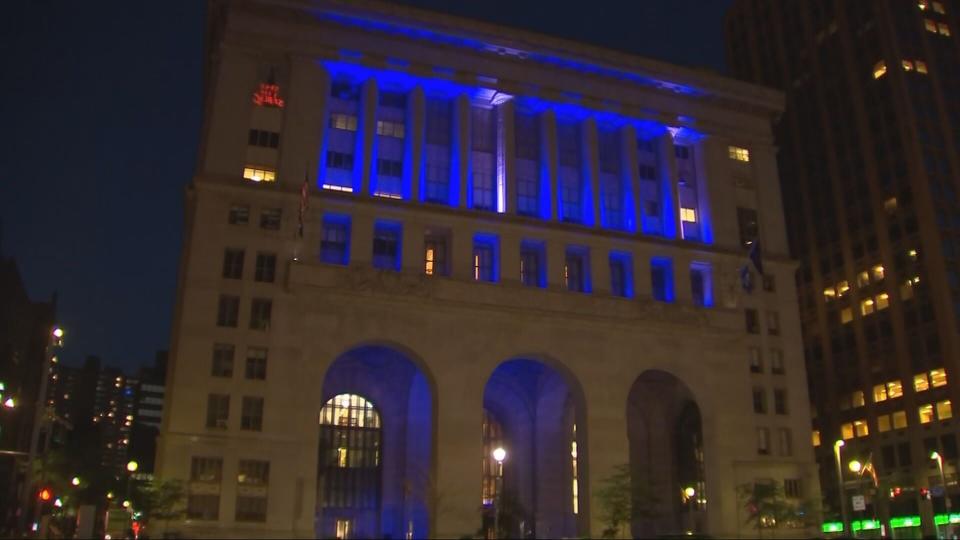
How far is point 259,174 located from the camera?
65438 mm

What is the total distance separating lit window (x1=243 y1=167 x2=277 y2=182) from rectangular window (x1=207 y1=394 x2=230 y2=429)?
1622 centimetres

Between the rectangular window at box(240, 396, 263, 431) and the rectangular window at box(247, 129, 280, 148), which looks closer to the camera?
the rectangular window at box(240, 396, 263, 431)

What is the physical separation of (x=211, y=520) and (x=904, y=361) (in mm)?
83176

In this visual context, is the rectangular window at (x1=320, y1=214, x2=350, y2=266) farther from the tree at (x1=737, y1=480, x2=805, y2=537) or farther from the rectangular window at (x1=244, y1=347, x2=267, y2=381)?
the tree at (x1=737, y1=480, x2=805, y2=537)

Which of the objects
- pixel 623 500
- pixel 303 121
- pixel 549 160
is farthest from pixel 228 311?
pixel 623 500

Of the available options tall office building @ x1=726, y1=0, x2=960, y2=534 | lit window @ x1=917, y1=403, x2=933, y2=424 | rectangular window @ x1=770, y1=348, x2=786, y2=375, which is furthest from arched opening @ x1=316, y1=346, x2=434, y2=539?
lit window @ x1=917, y1=403, x2=933, y2=424

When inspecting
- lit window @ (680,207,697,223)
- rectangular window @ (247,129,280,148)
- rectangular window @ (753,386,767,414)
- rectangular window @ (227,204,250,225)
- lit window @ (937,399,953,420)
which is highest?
rectangular window @ (247,129,280,148)

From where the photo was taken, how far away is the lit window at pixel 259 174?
6512cm

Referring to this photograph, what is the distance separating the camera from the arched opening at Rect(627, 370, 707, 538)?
244ft

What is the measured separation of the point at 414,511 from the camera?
70.2 meters

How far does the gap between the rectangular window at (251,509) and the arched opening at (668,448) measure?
31.6 m

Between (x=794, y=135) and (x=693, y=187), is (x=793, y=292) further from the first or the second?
(x=794, y=135)

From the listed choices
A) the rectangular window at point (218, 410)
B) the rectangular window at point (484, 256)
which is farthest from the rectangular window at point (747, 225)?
the rectangular window at point (218, 410)

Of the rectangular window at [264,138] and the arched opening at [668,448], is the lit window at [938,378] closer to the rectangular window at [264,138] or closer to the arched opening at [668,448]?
the arched opening at [668,448]
